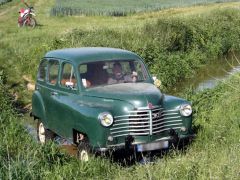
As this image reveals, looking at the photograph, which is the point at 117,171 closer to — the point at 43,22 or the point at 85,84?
the point at 85,84

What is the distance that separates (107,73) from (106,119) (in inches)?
57.3

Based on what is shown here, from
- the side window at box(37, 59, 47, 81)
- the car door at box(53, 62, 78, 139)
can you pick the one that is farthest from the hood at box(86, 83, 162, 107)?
the side window at box(37, 59, 47, 81)

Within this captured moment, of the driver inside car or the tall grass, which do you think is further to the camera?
the tall grass

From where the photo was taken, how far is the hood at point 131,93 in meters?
7.78

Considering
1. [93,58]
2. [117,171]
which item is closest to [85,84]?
[93,58]

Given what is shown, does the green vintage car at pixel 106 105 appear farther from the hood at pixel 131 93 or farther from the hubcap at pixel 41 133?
the hubcap at pixel 41 133

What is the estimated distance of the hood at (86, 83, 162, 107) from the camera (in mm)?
7781

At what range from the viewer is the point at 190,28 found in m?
21.8

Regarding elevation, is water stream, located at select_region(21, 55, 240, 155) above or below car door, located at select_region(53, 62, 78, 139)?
below

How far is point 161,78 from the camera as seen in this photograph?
1555 cm

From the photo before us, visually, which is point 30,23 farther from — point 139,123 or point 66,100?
point 139,123

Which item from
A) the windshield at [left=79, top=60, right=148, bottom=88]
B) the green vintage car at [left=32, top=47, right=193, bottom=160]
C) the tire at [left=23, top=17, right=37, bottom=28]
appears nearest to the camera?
the green vintage car at [left=32, top=47, right=193, bottom=160]

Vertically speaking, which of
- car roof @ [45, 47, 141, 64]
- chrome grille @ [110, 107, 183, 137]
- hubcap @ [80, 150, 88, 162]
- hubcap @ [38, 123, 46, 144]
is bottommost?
hubcap @ [38, 123, 46, 144]

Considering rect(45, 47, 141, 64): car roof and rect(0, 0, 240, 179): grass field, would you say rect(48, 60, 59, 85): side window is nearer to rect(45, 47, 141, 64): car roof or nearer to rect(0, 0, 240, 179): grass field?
rect(45, 47, 141, 64): car roof
